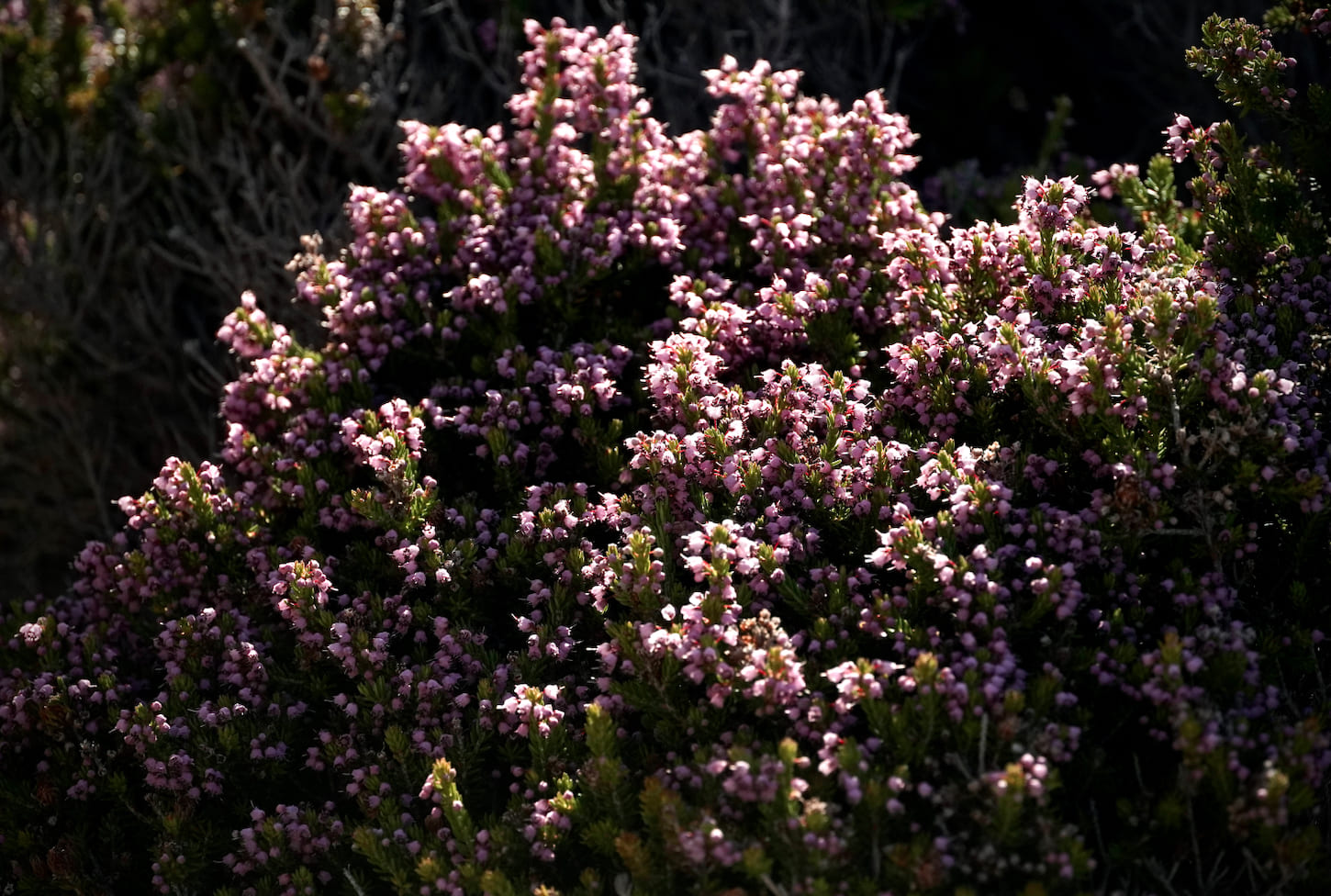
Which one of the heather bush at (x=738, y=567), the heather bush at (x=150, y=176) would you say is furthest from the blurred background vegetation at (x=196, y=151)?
the heather bush at (x=738, y=567)

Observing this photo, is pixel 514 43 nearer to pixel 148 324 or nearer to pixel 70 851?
pixel 148 324

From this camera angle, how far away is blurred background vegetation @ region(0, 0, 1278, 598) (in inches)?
267

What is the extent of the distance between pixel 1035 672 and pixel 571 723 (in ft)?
4.04

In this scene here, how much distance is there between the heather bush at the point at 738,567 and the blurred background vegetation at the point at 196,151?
196 centimetres

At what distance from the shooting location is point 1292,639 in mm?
3463

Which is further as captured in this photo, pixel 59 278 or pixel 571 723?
pixel 59 278

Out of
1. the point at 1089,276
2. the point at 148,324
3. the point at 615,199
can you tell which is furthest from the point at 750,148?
the point at 148,324

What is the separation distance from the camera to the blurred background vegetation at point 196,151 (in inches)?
267

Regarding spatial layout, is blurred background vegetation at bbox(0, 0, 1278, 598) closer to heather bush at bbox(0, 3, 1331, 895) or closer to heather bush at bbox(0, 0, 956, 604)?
heather bush at bbox(0, 0, 956, 604)

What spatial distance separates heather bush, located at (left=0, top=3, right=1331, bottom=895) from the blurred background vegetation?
77.4 inches

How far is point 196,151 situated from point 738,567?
4.55 meters

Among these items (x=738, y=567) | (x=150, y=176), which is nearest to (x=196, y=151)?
(x=150, y=176)

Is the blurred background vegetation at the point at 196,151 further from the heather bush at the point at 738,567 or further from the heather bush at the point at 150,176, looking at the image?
the heather bush at the point at 738,567

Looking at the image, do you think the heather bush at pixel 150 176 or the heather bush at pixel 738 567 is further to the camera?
the heather bush at pixel 150 176
